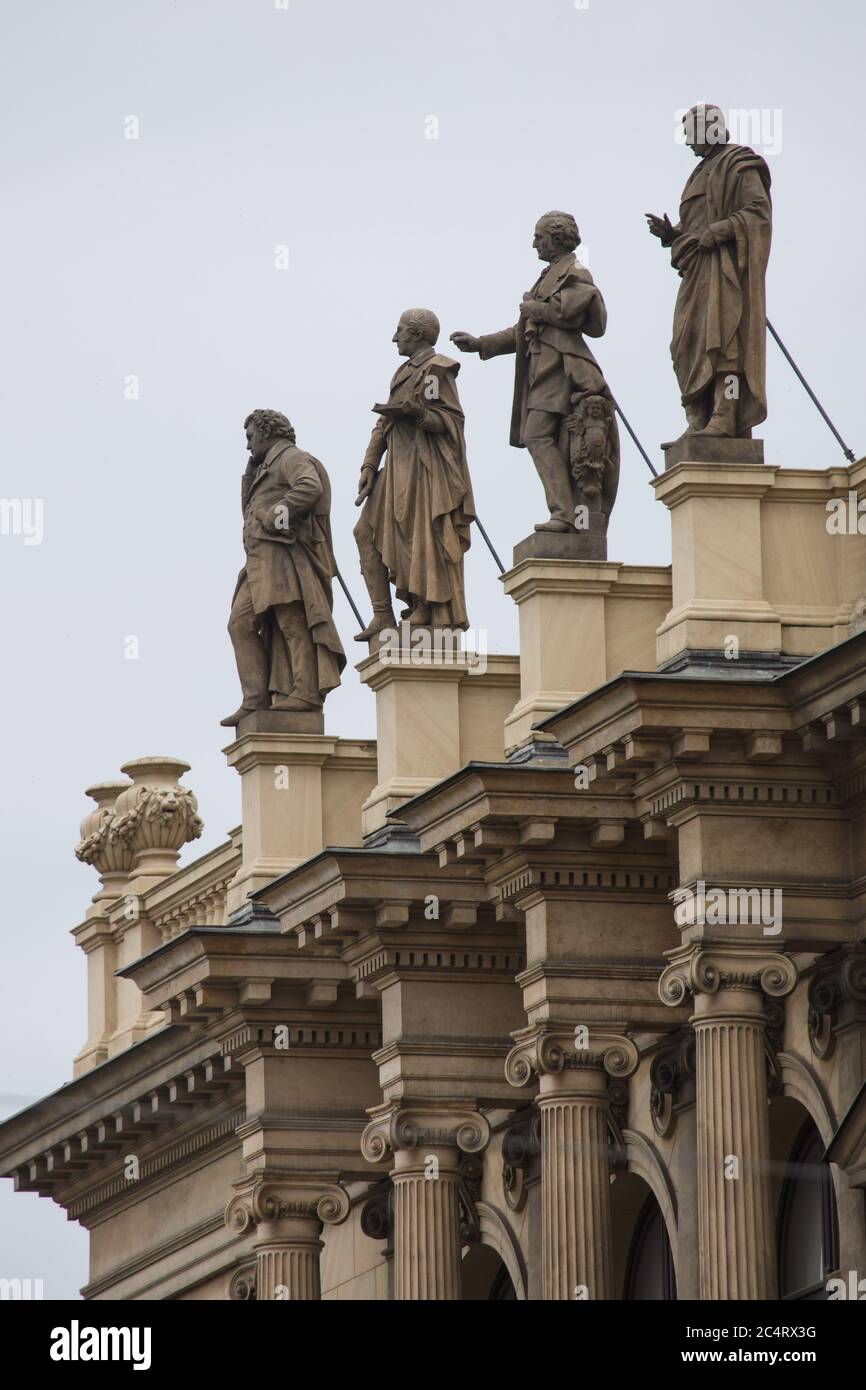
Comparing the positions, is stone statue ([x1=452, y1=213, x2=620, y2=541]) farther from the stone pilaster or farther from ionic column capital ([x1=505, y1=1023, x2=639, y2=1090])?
the stone pilaster

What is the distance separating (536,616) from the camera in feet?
129

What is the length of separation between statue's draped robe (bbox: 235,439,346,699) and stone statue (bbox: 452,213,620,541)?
437cm

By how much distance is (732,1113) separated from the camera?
3638 cm

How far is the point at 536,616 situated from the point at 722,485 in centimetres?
286

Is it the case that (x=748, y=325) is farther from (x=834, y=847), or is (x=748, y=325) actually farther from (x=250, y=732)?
(x=250, y=732)

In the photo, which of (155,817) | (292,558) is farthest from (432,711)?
(155,817)

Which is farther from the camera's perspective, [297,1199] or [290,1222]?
[290,1222]

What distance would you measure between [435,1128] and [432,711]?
11.3ft

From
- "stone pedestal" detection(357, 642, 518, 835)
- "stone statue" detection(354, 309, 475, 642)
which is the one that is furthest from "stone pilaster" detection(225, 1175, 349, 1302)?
"stone statue" detection(354, 309, 475, 642)

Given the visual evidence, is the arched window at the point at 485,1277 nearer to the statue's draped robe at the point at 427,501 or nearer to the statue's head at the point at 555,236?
the statue's draped robe at the point at 427,501

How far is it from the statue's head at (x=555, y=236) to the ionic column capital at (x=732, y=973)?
21.8 feet

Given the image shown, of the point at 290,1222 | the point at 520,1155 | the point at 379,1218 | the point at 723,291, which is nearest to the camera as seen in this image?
the point at 723,291

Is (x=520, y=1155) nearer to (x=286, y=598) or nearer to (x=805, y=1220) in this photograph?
(x=805, y=1220)
